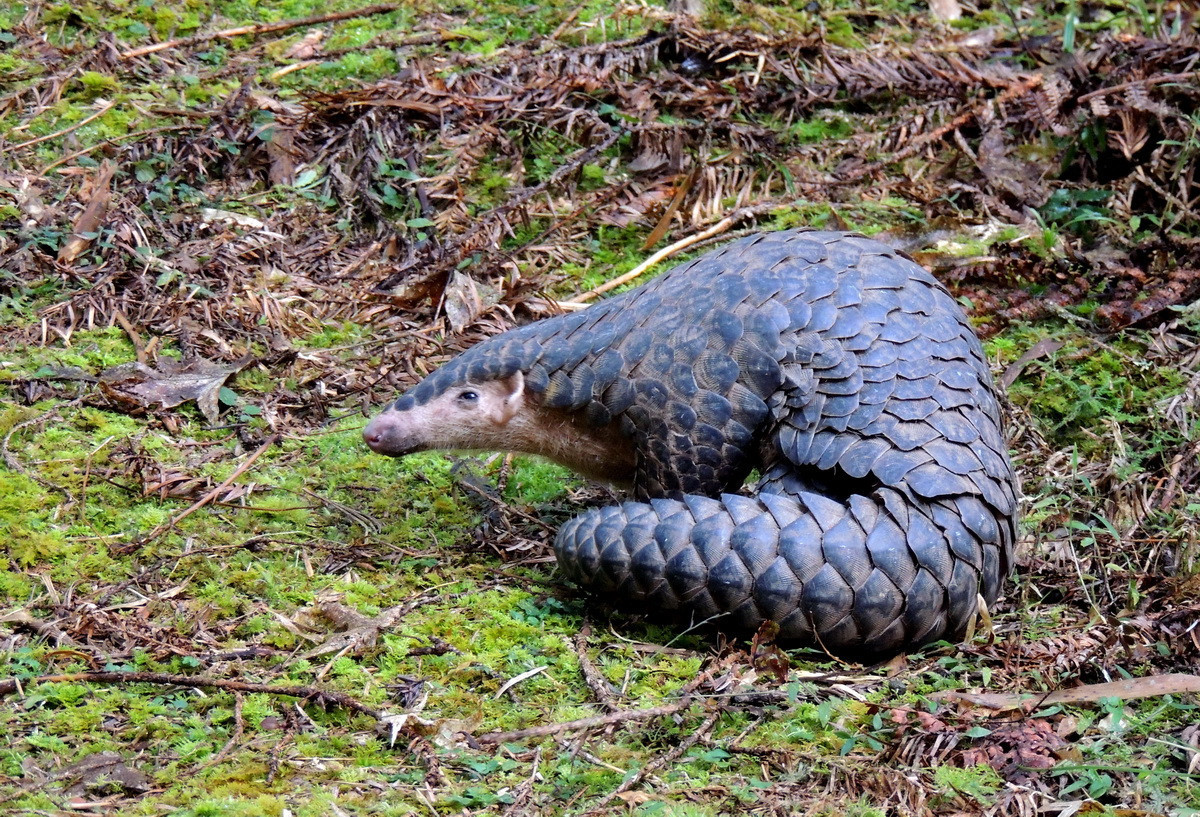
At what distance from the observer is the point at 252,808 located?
304 centimetres

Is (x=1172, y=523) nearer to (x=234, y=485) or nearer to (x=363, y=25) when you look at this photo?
(x=234, y=485)

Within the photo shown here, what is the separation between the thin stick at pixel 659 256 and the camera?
21.3ft

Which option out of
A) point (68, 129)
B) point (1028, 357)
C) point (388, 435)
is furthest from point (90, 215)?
point (1028, 357)

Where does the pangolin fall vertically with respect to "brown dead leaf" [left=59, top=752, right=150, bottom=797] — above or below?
above

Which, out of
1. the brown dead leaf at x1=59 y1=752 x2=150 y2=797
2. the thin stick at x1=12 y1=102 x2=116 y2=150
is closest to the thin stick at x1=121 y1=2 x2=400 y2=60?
the thin stick at x1=12 y1=102 x2=116 y2=150

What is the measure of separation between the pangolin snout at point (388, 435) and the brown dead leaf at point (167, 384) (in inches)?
36.6

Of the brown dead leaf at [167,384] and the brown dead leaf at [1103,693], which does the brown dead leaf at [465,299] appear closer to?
the brown dead leaf at [167,384]

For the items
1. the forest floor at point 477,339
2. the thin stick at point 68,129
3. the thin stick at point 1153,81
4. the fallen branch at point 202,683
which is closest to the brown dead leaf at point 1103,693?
the forest floor at point 477,339

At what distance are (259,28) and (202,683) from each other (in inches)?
229

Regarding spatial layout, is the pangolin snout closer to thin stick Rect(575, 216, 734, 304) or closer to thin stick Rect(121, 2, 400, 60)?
thin stick Rect(575, 216, 734, 304)

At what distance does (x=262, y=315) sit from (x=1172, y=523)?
443 cm

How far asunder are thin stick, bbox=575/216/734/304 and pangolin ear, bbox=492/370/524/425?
1.37 meters

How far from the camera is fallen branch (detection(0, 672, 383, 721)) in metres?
3.57

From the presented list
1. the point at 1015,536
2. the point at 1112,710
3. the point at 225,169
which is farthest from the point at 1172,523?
the point at 225,169
